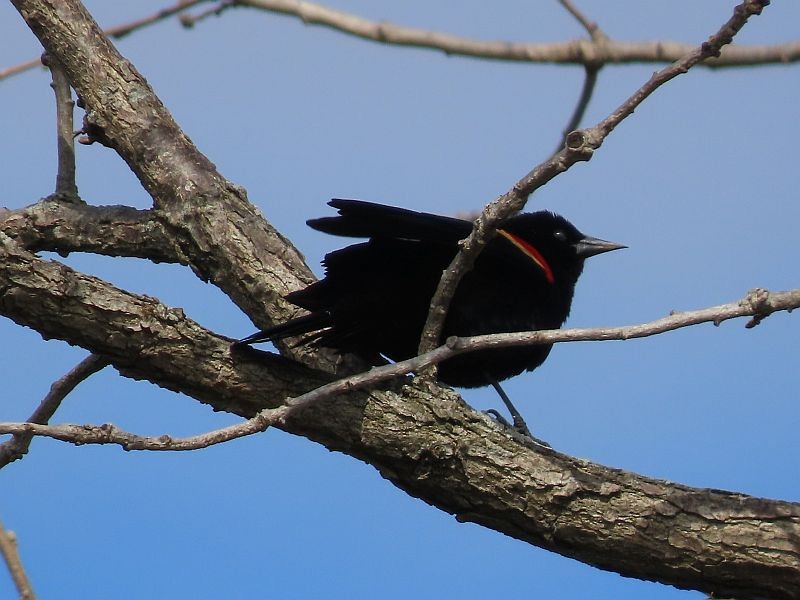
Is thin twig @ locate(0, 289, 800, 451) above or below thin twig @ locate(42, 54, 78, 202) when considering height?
below

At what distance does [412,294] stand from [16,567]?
5.97 ft

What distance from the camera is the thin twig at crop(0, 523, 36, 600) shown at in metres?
1.88

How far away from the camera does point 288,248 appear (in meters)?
3.90

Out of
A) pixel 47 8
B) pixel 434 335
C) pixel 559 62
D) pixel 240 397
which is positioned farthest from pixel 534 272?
pixel 47 8

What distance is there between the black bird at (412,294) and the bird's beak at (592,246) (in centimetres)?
44

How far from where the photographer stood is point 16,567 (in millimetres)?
1900

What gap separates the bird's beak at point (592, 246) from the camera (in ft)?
14.7

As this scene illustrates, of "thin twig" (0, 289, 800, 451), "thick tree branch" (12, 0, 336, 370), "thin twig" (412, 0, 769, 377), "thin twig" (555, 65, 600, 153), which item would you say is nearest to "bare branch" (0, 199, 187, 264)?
"thick tree branch" (12, 0, 336, 370)

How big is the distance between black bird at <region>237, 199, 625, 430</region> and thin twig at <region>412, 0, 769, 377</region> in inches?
9.9

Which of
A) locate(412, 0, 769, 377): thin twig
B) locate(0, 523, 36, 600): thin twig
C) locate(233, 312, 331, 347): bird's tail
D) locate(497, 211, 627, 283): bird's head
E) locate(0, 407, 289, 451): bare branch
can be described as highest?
locate(497, 211, 627, 283): bird's head

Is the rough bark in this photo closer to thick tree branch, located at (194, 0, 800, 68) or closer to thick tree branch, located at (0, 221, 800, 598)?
thick tree branch, located at (0, 221, 800, 598)

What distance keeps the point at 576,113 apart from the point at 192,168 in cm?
156

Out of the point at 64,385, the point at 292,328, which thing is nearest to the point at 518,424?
the point at 292,328

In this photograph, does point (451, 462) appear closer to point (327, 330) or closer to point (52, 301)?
point (327, 330)
